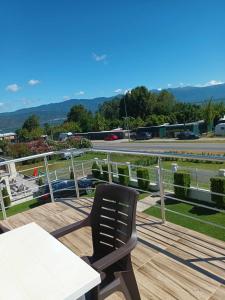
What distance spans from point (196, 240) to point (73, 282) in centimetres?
202

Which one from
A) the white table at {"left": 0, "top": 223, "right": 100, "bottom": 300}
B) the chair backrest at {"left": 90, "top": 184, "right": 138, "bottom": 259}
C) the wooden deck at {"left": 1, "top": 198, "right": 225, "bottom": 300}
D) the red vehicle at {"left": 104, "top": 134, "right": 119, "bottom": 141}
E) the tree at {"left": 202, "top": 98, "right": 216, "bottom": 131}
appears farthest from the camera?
the red vehicle at {"left": 104, "top": 134, "right": 119, "bottom": 141}

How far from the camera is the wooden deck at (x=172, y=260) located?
79.3 inches

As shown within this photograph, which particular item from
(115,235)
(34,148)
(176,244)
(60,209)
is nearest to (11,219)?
(60,209)

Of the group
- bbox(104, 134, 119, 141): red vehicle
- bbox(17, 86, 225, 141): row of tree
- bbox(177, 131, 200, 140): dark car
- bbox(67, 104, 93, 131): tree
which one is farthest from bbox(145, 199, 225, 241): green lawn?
bbox(67, 104, 93, 131): tree

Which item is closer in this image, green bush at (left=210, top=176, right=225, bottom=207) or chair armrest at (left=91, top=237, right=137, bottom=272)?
chair armrest at (left=91, top=237, right=137, bottom=272)

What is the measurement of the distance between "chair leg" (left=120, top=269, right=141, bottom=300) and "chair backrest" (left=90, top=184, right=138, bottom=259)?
0.58 feet

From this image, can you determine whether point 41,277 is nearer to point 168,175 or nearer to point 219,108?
point 168,175

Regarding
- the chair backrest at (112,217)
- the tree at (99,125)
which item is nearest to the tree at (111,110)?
the tree at (99,125)

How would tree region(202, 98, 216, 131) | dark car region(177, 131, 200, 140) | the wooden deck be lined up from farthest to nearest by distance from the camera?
tree region(202, 98, 216, 131) < dark car region(177, 131, 200, 140) < the wooden deck

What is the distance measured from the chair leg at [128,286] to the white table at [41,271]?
419 mm

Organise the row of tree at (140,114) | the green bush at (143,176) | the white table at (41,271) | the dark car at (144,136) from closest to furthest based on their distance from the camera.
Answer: the white table at (41,271) < the green bush at (143,176) < the dark car at (144,136) < the row of tree at (140,114)

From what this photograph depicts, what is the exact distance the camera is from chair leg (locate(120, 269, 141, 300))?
151 centimetres

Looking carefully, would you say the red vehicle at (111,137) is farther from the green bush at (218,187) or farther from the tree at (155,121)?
the green bush at (218,187)

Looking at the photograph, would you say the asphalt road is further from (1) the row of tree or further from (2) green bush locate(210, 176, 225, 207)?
(1) the row of tree
